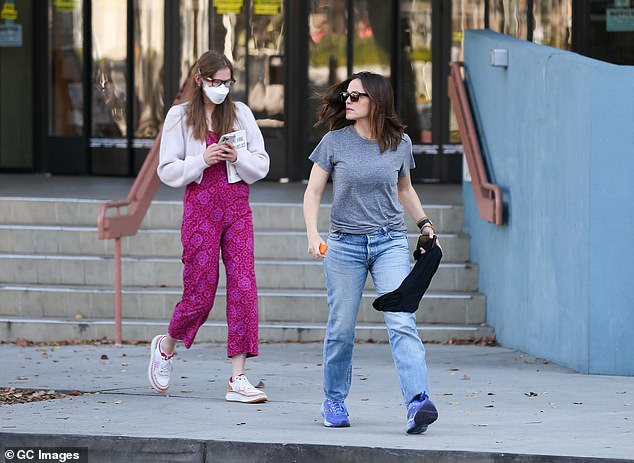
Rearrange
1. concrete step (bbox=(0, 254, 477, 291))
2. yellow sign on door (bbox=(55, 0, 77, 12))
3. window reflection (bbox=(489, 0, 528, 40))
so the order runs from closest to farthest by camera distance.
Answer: concrete step (bbox=(0, 254, 477, 291)) → window reflection (bbox=(489, 0, 528, 40)) → yellow sign on door (bbox=(55, 0, 77, 12))

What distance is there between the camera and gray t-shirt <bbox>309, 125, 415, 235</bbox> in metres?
6.93

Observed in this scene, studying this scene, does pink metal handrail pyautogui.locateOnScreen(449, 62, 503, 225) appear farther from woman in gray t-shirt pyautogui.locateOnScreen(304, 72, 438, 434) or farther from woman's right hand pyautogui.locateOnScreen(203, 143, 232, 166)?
woman in gray t-shirt pyautogui.locateOnScreen(304, 72, 438, 434)

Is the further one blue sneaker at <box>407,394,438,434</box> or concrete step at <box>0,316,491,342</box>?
concrete step at <box>0,316,491,342</box>

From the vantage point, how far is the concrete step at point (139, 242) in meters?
11.6

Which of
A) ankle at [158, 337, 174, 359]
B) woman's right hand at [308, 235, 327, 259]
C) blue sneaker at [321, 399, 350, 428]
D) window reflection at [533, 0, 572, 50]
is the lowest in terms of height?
blue sneaker at [321, 399, 350, 428]

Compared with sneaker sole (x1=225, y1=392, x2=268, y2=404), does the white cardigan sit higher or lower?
higher

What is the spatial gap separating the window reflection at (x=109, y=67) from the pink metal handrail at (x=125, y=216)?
524 centimetres

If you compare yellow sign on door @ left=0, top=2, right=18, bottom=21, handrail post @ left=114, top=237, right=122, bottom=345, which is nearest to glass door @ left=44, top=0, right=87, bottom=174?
yellow sign on door @ left=0, top=2, right=18, bottom=21

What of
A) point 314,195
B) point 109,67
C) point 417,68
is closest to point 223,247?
point 314,195

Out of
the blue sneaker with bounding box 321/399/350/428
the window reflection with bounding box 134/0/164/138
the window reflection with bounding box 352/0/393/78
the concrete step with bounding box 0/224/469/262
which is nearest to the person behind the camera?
the blue sneaker with bounding box 321/399/350/428

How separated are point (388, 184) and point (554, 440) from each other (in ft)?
4.79

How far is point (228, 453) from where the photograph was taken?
6637mm

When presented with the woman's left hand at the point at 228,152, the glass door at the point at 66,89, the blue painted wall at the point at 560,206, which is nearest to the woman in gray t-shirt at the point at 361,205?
the woman's left hand at the point at 228,152

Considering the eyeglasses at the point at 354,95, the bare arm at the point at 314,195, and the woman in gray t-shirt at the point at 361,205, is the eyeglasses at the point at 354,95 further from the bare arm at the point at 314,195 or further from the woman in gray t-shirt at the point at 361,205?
the bare arm at the point at 314,195
